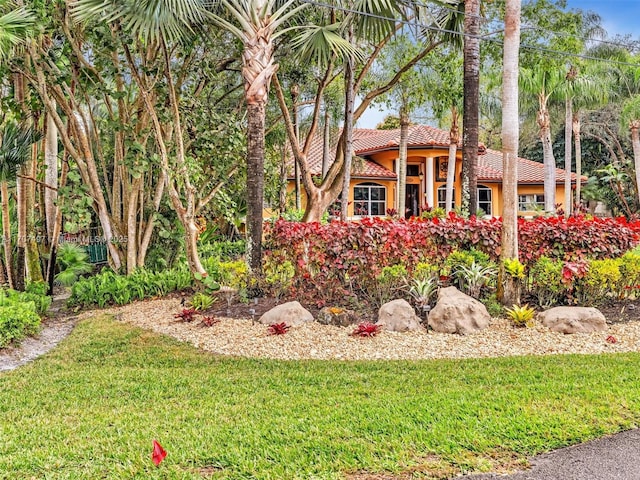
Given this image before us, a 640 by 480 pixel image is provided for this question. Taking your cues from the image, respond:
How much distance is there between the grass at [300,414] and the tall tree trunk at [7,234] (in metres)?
4.80

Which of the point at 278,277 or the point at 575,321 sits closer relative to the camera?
the point at 575,321

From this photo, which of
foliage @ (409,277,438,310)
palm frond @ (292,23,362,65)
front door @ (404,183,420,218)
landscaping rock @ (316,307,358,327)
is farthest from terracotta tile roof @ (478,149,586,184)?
landscaping rock @ (316,307,358,327)

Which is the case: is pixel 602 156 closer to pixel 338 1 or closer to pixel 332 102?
pixel 332 102

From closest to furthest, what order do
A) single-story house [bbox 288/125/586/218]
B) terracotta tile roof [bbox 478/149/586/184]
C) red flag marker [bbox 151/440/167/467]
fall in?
red flag marker [bbox 151/440/167/467] < single-story house [bbox 288/125/586/218] < terracotta tile roof [bbox 478/149/586/184]

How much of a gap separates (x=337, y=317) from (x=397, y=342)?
101 centimetres

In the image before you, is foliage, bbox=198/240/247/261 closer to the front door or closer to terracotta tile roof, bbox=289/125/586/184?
terracotta tile roof, bbox=289/125/586/184

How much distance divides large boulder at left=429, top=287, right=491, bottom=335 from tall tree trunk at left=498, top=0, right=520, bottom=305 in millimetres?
750

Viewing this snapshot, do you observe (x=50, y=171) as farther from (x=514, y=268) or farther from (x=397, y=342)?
(x=514, y=268)

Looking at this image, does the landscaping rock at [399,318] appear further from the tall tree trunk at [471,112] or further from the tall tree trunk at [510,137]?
the tall tree trunk at [471,112]

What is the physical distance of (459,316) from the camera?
645cm

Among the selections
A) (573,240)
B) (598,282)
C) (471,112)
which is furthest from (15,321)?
(598,282)

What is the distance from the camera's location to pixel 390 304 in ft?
22.3

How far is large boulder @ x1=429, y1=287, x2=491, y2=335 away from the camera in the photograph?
21.0 ft

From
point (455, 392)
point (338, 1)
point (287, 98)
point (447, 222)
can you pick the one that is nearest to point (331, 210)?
point (287, 98)
